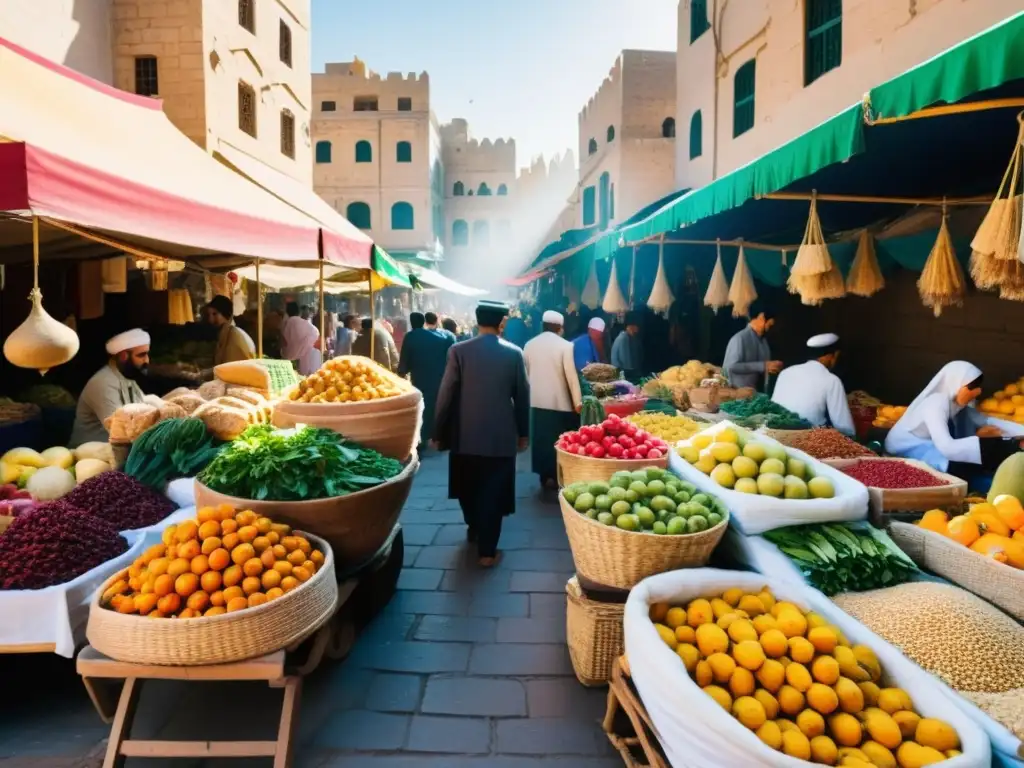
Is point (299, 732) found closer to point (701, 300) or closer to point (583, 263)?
point (583, 263)

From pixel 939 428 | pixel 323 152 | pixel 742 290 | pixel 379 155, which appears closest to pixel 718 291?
pixel 742 290

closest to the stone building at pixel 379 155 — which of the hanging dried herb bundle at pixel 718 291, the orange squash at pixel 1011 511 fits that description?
the hanging dried herb bundle at pixel 718 291

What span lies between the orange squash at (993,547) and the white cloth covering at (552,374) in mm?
3689

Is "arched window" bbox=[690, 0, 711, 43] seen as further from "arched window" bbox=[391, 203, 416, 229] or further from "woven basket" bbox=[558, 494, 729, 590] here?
"arched window" bbox=[391, 203, 416, 229]

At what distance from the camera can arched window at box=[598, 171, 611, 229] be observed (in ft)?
63.8

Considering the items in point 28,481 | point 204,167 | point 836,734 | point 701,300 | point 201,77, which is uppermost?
point 201,77

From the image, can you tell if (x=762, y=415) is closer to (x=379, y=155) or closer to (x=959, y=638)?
(x=959, y=638)

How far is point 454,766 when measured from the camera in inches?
108

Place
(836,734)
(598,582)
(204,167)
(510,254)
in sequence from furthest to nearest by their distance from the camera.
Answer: (510,254) → (204,167) → (598,582) → (836,734)

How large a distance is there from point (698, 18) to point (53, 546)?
14.8 meters

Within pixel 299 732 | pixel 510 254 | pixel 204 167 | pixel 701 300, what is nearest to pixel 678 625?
pixel 299 732

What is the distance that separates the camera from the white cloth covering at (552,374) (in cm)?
648

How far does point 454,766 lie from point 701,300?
10.6 meters

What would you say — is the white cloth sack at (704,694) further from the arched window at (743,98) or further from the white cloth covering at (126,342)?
the arched window at (743,98)
